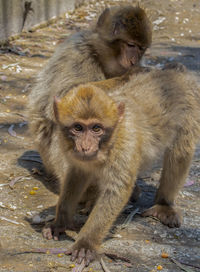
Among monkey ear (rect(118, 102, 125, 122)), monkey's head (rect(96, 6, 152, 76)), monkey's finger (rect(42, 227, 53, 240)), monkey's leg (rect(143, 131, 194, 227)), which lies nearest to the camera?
monkey ear (rect(118, 102, 125, 122))

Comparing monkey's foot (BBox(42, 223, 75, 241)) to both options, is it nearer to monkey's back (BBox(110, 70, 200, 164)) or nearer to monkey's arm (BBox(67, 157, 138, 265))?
monkey's arm (BBox(67, 157, 138, 265))

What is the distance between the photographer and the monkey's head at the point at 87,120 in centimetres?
371

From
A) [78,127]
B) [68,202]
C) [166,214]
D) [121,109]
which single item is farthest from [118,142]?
[166,214]

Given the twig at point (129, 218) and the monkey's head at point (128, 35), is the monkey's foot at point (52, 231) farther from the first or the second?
the monkey's head at point (128, 35)

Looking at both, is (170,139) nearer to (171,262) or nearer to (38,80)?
(171,262)

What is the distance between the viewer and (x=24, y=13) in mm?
10188

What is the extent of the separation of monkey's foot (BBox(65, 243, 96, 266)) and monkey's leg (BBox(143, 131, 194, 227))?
1.10 metres

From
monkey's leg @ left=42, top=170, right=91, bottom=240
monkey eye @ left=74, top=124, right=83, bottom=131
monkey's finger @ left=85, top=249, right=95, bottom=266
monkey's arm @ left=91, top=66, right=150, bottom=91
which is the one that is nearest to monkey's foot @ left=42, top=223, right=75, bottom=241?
monkey's leg @ left=42, top=170, right=91, bottom=240

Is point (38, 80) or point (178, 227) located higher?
point (38, 80)

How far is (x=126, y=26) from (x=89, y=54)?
494 mm

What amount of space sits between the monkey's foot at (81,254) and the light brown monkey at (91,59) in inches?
57.5

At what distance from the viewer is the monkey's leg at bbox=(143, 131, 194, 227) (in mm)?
4656

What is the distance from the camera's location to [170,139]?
4578mm

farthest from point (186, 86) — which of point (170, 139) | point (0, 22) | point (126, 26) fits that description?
point (0, 22)
